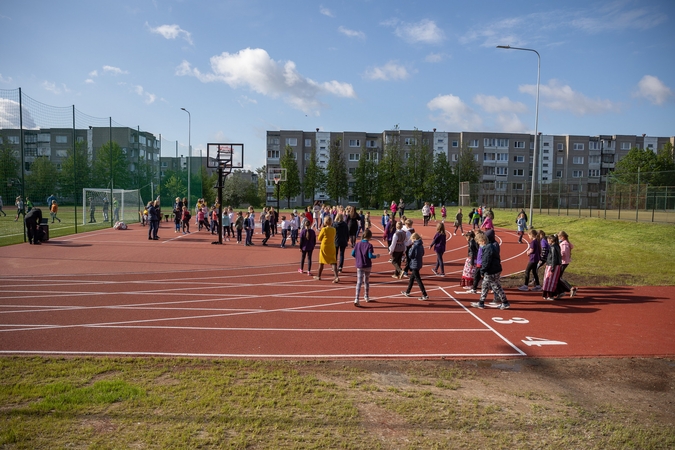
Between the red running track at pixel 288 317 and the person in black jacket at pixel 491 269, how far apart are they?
12.4 inches

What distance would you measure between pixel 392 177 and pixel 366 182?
5288 millimetres

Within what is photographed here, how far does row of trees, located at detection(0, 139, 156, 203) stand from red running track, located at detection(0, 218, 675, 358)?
13.4 m

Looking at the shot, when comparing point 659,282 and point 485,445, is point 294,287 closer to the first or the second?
point 485,445

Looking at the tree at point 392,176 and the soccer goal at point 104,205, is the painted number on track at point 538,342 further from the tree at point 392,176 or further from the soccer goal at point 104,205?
the tree at point 392,176

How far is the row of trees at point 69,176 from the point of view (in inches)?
1032

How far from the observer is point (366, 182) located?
71.2 metres

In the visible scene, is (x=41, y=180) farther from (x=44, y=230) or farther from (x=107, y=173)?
(x=44, y=230)

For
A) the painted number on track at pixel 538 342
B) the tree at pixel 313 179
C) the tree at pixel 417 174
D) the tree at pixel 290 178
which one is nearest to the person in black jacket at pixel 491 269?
the painted number on track at pixel 538 342

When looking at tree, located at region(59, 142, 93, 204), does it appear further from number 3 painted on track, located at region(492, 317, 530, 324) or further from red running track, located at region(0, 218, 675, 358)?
number 3 painted on track, located at region(492, 317, 530, 324)

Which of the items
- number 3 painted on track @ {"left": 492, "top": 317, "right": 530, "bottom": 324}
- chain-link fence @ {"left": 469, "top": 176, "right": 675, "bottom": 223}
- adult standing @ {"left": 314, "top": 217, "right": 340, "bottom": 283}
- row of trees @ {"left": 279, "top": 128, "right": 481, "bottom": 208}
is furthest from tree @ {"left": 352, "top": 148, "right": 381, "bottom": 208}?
number 3 painted on track @ {"left": 492, "top": 317, "right": 530, "bottom": 324}

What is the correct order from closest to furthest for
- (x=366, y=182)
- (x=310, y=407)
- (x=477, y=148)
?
1. (x=310, y=407)
2. (x=366, y=182)
3. (x=477, y=148)

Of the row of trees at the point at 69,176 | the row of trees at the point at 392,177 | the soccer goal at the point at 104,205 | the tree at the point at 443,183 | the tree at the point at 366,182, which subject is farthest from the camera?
the tree at the point at 366,182

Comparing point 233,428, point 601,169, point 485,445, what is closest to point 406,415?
point 485,445

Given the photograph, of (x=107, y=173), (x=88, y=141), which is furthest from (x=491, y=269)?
(x=88, y=141)
